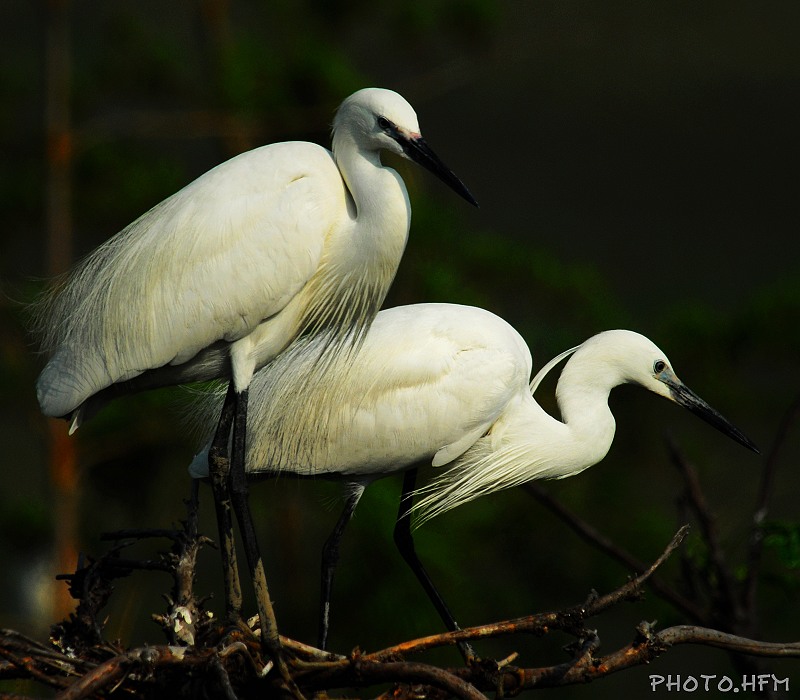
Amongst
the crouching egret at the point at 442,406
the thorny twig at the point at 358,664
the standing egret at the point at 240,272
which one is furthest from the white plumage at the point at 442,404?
the thorny twig at the point at 358,664

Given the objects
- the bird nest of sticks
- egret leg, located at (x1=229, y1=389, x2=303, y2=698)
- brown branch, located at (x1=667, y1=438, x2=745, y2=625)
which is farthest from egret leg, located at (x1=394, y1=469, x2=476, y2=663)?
the bird nest of sticks

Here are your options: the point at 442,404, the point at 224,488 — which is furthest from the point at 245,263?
the point at 442,404

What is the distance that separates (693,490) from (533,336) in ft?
4.85

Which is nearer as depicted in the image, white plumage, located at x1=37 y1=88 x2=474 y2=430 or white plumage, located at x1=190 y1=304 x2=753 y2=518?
white plumage, located at x1=37 y1=88 x2=474 y2=430

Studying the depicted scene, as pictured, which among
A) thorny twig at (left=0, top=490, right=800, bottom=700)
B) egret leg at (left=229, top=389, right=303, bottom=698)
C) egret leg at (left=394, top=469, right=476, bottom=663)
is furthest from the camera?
egret leg at (left=394, top=469, right=476, bottom=663)

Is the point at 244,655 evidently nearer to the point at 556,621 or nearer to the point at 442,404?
the point at 556,621

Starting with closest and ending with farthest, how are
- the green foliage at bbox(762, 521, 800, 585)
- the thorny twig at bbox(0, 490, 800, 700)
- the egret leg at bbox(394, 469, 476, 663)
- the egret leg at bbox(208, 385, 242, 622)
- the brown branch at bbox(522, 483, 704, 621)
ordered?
the thorny twig at bbox(0, 490, 800, 700), the green foliage at bbox(762, 521, 800, 585), the egret leg at bbox(208, 385, 242, 622), the brown branch at bbox(522, 483, 704, 621), the egret leg at bbox(394, 469, 476, 663)

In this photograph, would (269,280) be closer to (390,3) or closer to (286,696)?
(286,696)

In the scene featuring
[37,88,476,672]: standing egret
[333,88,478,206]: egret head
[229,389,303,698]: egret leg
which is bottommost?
[229,389,303,698]: egret leg

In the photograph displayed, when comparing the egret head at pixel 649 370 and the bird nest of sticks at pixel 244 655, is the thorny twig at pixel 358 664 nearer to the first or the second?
the bird nest of sticks at pixel 244 655

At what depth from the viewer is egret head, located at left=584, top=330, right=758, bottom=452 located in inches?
116

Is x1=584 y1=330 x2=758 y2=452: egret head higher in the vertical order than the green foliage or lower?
higher

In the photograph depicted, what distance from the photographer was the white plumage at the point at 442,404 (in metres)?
2.88

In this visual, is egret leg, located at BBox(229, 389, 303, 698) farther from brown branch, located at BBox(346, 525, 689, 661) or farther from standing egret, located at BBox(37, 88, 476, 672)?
brown branch, located at BBox(346, 525, 689, 661)
